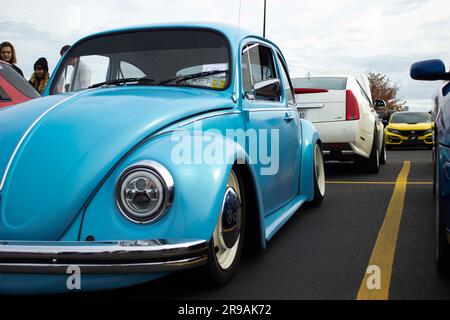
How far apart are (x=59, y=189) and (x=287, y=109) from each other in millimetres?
2575

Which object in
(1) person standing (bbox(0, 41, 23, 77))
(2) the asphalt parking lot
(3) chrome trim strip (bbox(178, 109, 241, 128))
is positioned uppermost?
(1) person standing (bbox(0, 41, 23, 77))

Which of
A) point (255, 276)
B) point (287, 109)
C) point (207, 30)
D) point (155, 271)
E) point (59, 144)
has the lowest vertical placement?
point (255, 276)

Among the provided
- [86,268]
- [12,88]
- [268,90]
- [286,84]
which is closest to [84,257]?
[86,268]

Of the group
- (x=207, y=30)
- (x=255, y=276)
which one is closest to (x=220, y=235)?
(x=255, y=276)

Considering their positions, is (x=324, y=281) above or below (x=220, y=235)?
below

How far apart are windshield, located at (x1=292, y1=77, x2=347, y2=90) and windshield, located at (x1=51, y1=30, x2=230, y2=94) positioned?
4.84 metres

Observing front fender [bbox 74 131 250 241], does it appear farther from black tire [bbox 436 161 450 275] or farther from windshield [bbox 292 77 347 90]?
windshield [bbox 292 77 347 90]

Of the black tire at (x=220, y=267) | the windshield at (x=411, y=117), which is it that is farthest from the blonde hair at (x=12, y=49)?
the windshield at (x=411, y=117)

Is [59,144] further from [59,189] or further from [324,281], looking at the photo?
[324,281]

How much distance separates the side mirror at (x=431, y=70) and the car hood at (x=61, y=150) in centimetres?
172

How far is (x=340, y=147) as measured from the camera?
8.20 metres

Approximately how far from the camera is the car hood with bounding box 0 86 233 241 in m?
2.56

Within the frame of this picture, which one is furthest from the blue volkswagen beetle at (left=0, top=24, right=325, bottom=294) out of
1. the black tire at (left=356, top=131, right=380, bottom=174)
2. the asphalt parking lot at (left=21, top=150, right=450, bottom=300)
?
the black tire at (left=356, top=131, right=380, bottom=174)

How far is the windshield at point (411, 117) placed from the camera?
18878mm
